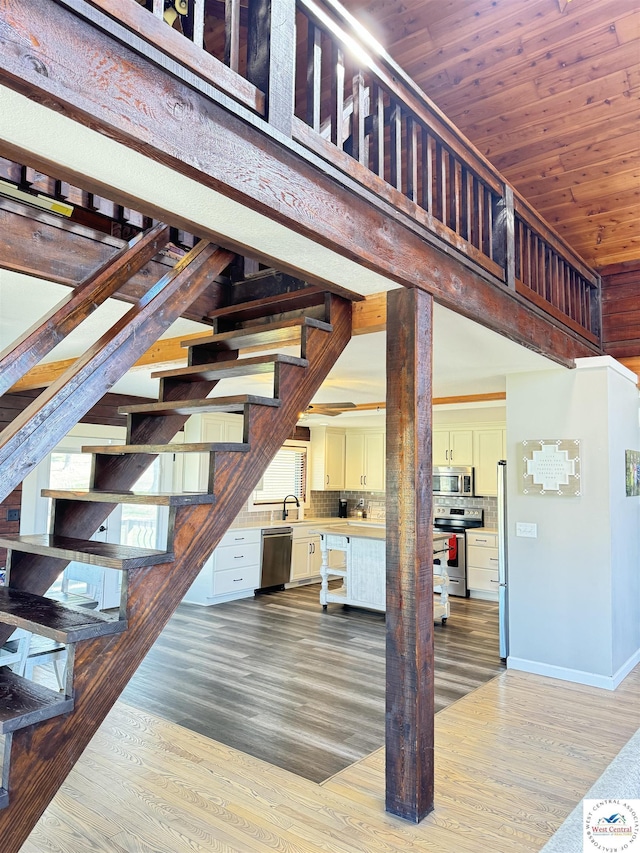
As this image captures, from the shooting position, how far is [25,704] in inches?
59.2

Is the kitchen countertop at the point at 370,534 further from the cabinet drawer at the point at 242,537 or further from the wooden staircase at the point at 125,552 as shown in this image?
the wooden staircase at the point at 125,552

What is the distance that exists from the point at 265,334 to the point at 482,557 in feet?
17.5

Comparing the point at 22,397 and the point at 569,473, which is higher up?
the point at 22,397

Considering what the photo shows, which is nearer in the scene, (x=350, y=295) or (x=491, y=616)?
(x=350, y=295)

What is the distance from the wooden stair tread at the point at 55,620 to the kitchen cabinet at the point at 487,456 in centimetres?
629

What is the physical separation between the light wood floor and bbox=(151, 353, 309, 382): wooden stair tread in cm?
188

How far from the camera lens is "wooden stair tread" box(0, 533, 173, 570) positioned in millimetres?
1680

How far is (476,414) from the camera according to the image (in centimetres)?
752

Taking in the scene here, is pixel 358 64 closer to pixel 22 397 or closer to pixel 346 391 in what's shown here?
pixel 346 391

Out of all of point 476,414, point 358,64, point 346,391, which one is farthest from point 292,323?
point 476,414

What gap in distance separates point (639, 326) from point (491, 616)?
10.8 feet

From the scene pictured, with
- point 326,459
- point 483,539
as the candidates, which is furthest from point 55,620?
point 326,459

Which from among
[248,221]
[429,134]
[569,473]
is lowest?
[569,473]

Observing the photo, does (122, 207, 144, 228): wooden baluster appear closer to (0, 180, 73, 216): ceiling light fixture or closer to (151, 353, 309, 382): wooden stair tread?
(0, 180, 73, 216): ceiling light fixture
